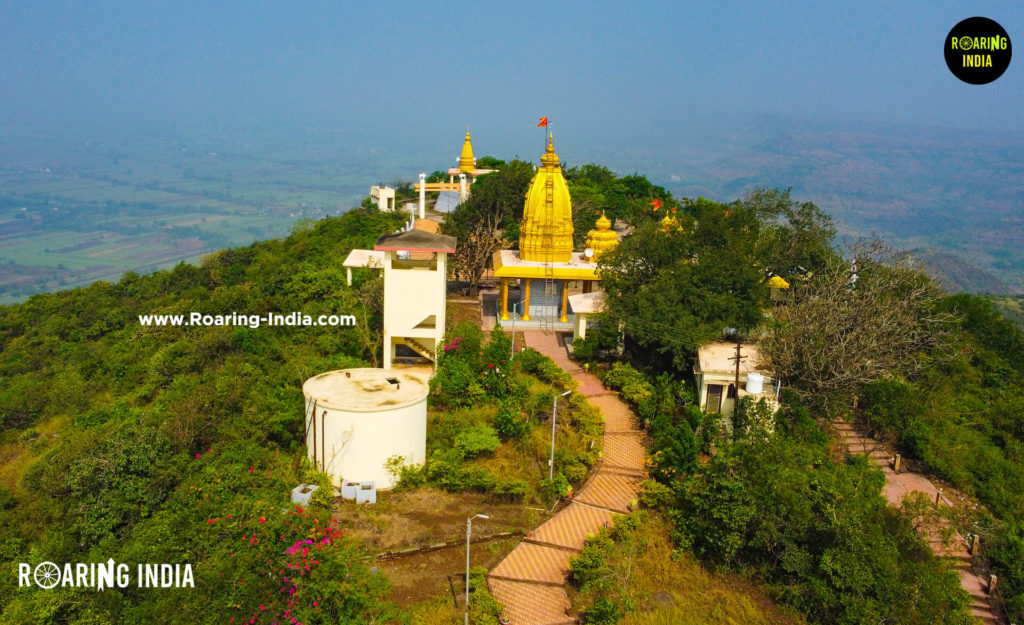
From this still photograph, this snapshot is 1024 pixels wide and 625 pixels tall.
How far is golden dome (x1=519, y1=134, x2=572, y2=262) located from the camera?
2823cm

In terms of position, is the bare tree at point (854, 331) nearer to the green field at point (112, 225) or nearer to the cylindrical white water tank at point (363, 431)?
the cylindrical white water tank at point (363, 431)

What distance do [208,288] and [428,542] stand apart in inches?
1098

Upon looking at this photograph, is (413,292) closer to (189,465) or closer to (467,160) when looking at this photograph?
(189,465)

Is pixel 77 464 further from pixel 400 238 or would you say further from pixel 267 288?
pixel 267 288

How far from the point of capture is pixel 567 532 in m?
15.4

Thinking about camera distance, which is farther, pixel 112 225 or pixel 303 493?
pixel 112 225

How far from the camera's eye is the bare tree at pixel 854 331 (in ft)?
65.6

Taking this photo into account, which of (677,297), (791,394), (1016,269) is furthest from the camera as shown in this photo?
(1016,269)

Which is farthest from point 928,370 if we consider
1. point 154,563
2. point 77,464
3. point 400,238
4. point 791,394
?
point 77,464

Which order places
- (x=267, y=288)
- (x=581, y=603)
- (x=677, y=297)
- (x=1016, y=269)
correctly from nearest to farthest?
(x=581, y=603) < (x=677, y=297) < (x=267, y=288) < (x=1016, y=269)

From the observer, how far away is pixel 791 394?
19.8 m

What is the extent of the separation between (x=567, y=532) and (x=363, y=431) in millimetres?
5043

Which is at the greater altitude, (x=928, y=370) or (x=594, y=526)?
(x=928, y=370)

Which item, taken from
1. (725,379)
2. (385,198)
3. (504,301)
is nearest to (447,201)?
(385,198)
